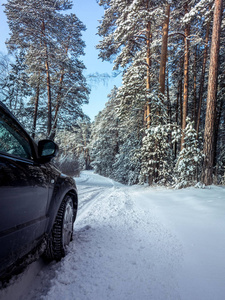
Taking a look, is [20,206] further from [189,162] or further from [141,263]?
[189,162]

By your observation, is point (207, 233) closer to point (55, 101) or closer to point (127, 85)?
point (127, 85)

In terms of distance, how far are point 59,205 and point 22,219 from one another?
2.23ft

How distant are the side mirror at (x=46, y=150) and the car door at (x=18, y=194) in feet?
0.24

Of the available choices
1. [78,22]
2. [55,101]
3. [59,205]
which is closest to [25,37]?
[55,101]

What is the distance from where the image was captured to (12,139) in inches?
59.9

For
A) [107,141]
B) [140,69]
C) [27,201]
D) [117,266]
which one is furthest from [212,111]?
[107,141]

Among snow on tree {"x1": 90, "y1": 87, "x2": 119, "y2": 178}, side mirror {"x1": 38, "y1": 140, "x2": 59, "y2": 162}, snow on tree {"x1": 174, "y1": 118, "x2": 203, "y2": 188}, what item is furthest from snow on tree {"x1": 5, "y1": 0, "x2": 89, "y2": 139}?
snow on tree {"x1": 90, "y1": 87, "x2": 119, "y2": 178}

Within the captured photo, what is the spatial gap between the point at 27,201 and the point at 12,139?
615mm

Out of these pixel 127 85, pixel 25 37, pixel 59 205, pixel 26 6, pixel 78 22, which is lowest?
pixel 59 205

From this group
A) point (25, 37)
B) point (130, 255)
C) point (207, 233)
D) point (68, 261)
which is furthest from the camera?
point (25, 37)

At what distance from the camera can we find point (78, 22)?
15.7m

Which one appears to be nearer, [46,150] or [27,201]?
[27,201]

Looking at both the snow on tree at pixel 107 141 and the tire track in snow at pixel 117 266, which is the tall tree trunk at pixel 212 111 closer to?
the tire track in snow at pixel 117 266

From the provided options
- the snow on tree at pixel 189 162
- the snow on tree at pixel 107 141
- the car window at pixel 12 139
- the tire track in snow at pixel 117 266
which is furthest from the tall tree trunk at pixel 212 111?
the snow on tree at pixel 107 141
